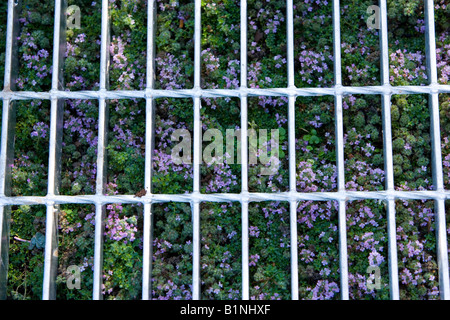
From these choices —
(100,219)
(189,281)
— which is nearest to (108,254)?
(100,219)

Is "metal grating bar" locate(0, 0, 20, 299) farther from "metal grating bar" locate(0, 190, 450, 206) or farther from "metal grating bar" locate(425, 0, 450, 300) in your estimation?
"metal grating bar" locate(425, 0, 450, 300)

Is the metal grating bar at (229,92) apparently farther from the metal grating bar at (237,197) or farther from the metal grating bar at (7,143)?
the metal grating bar at (237,197)

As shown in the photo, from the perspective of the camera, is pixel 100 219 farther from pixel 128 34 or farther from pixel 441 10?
pixel 441 10

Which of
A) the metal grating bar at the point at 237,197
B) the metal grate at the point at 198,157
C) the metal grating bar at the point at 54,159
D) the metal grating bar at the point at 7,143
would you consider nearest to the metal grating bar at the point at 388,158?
the metal grate at the point at 198,157

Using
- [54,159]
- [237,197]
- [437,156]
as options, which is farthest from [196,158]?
[437,156]

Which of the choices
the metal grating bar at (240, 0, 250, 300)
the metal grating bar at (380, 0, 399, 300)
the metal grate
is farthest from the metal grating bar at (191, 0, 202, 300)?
the metal grating bar at (380, 0, 399, 300)

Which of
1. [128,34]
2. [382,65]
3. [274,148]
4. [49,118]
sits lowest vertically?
[274,148]
